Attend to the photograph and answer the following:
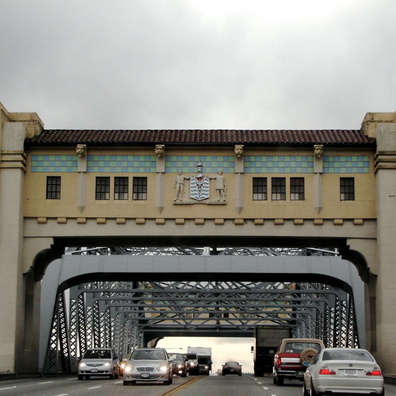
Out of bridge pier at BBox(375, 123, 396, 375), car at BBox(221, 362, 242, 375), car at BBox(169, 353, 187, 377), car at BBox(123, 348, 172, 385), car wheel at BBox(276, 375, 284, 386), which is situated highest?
bridge pier at BBox(375, 123, 396, 375)

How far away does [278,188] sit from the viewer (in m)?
37.8

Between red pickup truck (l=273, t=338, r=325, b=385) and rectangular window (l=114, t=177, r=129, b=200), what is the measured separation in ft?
30.6

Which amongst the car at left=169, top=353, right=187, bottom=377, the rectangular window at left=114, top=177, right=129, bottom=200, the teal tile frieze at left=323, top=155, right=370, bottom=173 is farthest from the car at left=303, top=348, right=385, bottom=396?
the car at left=169, top=353, right=187, bottom=377

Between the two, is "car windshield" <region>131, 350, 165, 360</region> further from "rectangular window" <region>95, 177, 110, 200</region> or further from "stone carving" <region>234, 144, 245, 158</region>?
"stone carving" <region>234, 144, 245, 158</region>

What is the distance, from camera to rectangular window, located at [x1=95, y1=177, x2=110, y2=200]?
37.9 meters

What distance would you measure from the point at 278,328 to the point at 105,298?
21.1m

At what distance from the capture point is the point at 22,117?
1522 inches

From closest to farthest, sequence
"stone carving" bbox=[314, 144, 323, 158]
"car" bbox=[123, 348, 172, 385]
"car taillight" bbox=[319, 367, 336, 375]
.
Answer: "car taillight" bbox=[319, 367, 336, 375] < "car" bbox=[123, 348, 172, 385] < "stone carving" bbox=[314, 144, 323, 158]

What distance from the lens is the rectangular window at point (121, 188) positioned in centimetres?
3788

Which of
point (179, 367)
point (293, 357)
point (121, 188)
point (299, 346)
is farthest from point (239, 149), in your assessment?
point (179, 367)

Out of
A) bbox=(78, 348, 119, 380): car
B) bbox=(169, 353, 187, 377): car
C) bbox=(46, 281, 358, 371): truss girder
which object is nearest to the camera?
bbox=(78, 348, 119, 380): car

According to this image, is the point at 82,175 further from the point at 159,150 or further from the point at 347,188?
the point at 347,188

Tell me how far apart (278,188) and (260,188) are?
0.78 meters

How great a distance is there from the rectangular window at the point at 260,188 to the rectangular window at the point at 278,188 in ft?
1.13
